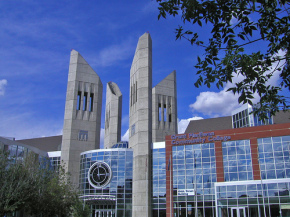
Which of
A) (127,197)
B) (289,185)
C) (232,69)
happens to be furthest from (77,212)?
(232,69)

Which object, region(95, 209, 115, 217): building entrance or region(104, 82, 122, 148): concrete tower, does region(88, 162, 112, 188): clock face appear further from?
region(104, 82, 122, 148): concrete tower

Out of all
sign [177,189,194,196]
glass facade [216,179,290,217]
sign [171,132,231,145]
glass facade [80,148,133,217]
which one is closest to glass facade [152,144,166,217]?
sign [177,189,194,196]

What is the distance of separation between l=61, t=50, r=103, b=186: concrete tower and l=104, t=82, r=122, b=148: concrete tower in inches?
297

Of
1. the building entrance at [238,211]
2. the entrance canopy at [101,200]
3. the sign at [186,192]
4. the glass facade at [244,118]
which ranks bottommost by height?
the building entrance at [238,211]

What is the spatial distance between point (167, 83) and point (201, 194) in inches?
953

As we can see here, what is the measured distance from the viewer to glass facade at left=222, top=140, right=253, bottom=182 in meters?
45.1

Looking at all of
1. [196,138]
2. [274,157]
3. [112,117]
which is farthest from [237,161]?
[112,117]

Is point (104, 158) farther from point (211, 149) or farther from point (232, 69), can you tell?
point (232, 69)

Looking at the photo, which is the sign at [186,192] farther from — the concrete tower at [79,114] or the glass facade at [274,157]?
the concrete tower at [79,114]

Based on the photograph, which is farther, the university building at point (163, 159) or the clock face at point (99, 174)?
the clock face at point (99, 174)

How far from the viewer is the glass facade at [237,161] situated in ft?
148

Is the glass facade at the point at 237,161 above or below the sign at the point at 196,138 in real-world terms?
below

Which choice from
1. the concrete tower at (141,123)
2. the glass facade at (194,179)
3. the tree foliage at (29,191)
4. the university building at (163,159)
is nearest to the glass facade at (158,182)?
the university building at (163,159)

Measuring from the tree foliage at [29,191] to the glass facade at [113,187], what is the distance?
10.0 metres
